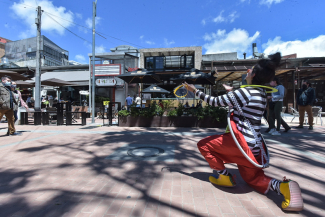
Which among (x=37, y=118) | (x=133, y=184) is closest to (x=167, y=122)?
(x=133, y=184)

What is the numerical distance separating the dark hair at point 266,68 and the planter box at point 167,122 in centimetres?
584

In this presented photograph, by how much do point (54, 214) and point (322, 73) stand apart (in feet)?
65.1

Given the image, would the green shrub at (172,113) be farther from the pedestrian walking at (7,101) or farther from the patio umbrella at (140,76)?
the pedestrian walking at (7,101)

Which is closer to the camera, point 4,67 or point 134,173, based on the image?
point 134,173

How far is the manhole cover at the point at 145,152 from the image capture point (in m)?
3.89

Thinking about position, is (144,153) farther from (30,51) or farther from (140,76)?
(30,51)

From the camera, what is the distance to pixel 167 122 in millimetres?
8164

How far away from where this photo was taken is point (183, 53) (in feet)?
69.5

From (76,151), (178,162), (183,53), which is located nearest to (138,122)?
(76,151)

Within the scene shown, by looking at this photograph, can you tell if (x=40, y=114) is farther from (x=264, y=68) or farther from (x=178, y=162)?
(x=264, y=68)

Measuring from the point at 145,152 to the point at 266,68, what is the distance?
2.98m

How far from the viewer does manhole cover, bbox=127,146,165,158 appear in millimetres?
3895

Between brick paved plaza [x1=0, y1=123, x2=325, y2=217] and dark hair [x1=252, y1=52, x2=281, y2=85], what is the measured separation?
1486 mm

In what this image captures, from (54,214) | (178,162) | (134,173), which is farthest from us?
(178,162)
